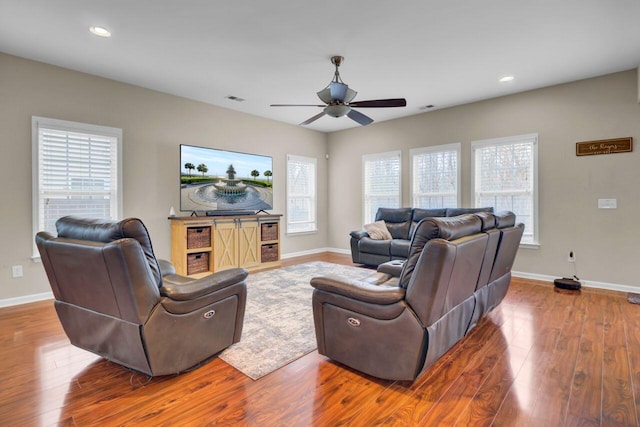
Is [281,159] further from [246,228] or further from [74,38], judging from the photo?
[74,38]

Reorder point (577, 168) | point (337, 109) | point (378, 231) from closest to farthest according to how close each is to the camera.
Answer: point (337, 109) → point (577, 168) → point (378, 231)

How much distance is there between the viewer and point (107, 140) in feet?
14.1

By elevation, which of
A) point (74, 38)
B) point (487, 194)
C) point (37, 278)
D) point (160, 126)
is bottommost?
point (37, 278)

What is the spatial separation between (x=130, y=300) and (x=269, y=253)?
3866 millimetres

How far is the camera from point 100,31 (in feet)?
10.2

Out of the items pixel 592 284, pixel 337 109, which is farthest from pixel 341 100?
pixel 592 284

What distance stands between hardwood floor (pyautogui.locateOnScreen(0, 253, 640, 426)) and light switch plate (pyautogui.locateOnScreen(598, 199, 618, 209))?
2.24 meters

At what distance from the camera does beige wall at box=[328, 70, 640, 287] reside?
4.11 meters

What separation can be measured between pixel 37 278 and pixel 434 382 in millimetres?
4581

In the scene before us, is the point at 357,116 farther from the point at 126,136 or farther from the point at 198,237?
the point at 126,136

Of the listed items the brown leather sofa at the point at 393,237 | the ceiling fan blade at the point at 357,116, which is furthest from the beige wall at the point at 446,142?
the ceiling fan blade at the point at 357,116

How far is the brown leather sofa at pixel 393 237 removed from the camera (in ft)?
16.9

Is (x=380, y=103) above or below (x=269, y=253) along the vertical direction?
above

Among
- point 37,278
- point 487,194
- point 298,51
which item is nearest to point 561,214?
point 487,194
